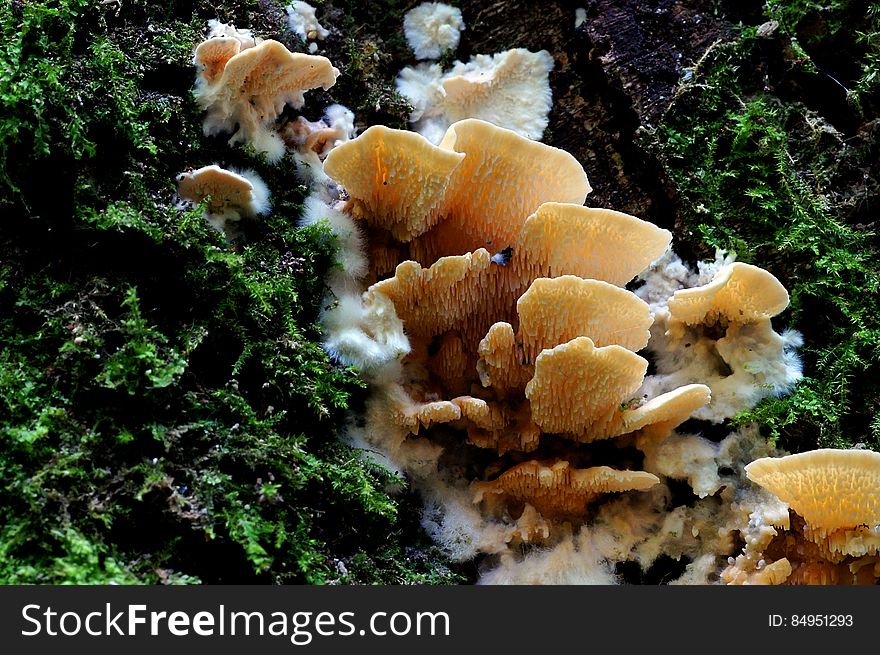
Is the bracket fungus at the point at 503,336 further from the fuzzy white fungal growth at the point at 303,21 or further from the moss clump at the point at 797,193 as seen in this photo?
the fuzzy white fungal growth at the point at 303,21

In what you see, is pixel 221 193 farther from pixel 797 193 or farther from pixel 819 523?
pixel 797 193

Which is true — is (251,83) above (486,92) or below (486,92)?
below

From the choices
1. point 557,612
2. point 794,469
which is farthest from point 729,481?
point 557,612

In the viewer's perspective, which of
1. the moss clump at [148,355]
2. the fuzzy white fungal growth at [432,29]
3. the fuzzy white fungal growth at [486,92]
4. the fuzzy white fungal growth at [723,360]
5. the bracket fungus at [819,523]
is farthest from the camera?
the fuzzy white fungal growth at [432,29]

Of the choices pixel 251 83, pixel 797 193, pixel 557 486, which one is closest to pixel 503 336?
pixel 557 486

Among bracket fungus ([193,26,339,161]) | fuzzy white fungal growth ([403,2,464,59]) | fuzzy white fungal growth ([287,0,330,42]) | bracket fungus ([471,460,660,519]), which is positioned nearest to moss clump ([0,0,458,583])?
bracket fungus ([193,26,339,161])

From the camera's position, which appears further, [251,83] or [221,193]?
[251,83]

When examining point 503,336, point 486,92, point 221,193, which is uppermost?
point 486,92

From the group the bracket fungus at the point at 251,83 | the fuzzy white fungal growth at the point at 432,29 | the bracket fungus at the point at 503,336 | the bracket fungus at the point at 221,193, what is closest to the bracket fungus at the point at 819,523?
the bracket fungus at the point at 503,336
